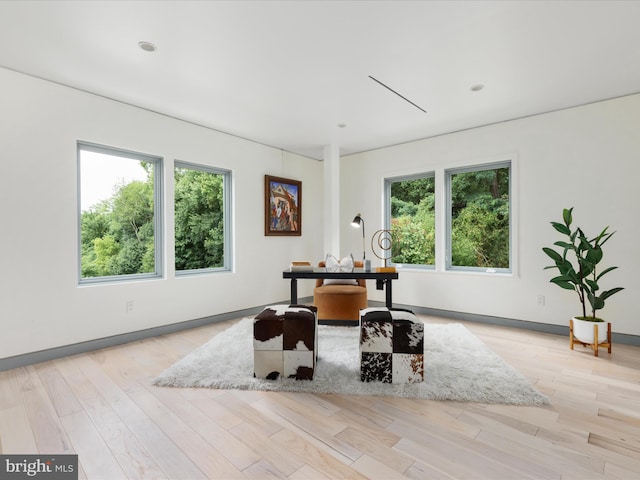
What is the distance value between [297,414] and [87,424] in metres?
1.25

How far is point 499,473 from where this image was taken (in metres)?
1.48

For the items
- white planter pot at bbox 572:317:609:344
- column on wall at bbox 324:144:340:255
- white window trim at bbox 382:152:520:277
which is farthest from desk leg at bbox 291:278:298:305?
white planter pot at bbox 572:317:609:344

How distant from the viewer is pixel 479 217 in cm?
442

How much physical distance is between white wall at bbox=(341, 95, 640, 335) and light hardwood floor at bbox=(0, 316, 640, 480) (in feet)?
4.13

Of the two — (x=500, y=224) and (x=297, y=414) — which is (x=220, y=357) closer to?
(x=297, y=414)

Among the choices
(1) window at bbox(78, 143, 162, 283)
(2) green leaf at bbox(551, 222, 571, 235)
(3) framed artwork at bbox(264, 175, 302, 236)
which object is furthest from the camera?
(3) framed artwork at bbox(264, 175, 302, 236)

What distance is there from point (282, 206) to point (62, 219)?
9.46 feet

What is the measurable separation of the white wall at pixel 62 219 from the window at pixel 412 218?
9.00 feet

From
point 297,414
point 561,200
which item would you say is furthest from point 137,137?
point 561,200

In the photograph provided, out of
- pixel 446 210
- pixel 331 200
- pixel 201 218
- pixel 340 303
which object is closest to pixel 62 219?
pixel 201 218

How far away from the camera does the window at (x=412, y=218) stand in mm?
4820

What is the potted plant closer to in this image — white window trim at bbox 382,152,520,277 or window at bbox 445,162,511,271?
white window trim at bbox 382,152,520,277

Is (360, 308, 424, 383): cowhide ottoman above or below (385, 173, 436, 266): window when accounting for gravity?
below

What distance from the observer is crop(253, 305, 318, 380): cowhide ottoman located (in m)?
2.41
